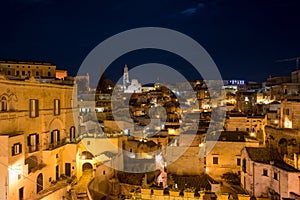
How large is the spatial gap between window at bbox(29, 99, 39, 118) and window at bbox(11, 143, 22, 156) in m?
2.98

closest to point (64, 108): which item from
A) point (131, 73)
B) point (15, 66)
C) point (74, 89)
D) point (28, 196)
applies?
point (74, 89)

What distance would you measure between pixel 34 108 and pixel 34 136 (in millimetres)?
1925

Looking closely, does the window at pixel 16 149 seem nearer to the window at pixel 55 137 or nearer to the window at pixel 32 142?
the window at pixel 32 142

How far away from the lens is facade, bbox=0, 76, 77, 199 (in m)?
14.6

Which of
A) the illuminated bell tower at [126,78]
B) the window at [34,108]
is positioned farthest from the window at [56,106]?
the illuminated bell tower at [126,78]

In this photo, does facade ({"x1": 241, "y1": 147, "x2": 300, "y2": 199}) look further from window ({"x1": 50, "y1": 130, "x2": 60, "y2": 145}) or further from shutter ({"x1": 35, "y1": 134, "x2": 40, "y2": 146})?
shutter ({"x1": 35, "y1": 134, "x2": 40, "y2": 146})

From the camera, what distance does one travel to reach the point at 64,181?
61.0ft

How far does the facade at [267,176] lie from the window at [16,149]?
15.0 metres

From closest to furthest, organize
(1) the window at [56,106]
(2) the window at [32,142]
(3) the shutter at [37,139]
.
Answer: (2) the window at [32,142] → (3) the shutter at [37,139] → (1) the window at [56,106]

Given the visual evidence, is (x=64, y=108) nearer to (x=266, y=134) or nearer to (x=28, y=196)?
(x=28, y=196)

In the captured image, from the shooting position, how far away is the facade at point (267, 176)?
15172 millimetres

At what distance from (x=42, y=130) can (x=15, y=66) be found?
26.8 meters

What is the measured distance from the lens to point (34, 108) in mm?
18094

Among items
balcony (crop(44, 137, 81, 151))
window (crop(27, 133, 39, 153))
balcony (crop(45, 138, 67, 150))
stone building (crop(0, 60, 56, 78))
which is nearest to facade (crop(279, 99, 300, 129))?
balcony (crop(44, 137, 81, 151))
